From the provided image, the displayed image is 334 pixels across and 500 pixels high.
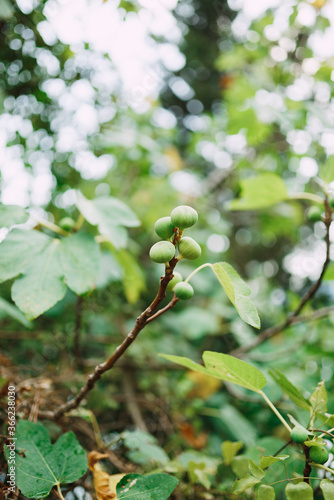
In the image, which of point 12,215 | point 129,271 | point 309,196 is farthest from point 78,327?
point 309,196

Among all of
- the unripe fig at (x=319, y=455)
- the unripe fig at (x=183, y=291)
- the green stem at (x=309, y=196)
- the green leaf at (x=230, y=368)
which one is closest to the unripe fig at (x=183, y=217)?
the unripe fig at (x=183, y=291)

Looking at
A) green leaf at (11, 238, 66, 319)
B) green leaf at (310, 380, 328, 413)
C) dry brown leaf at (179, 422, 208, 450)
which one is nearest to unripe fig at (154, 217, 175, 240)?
Result: green leaf at (11, 238, 66, 319)

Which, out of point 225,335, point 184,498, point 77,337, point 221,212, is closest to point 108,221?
point 77,337

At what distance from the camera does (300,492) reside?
655 mm

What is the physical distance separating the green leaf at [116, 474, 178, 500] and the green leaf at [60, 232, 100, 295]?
45cm

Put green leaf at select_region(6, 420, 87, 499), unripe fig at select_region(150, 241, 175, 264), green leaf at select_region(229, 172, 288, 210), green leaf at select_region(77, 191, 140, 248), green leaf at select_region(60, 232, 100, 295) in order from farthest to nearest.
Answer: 1. green leaf at select_region(229, 172, 288, 210)
2. green leaf at select_region(77, 191, 140, 248)
3. green leaf at select_region(60, 232, 100, 295)
4. green leaf at select_region(6, 420, 87, 499)
5. unripe fig at select_region(150, 241, 175, 264)

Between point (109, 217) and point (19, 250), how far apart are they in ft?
1.09

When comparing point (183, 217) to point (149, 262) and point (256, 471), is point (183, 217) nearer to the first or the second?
point (256, 471)

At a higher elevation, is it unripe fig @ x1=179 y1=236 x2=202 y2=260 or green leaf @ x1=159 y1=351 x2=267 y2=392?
unripe fig @ x1=179 y1=236 x2=202 y2=260

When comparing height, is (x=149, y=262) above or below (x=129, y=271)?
below

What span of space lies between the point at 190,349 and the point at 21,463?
63.3 inches

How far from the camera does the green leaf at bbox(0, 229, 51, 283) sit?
0.93 meters

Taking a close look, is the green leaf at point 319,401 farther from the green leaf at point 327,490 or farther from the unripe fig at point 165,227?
the unripe fig at point 165,227

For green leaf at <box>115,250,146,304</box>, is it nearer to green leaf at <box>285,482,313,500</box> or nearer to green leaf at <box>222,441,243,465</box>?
green leaf at <box>222,441,243,465</box>
